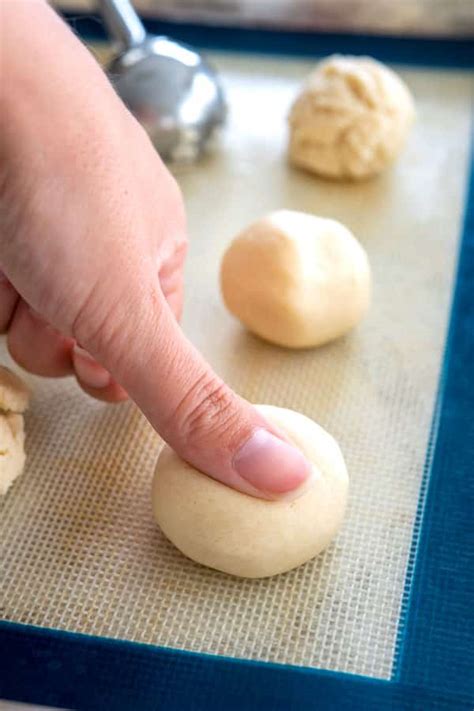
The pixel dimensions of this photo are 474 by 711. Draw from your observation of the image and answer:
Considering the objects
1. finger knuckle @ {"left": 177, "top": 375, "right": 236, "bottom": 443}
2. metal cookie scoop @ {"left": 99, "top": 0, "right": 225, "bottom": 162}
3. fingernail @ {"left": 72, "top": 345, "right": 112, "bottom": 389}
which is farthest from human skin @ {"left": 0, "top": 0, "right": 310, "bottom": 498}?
metal cookie scoop @ {"left": 99, "top": 0, "right": 225, "bottom": 162}

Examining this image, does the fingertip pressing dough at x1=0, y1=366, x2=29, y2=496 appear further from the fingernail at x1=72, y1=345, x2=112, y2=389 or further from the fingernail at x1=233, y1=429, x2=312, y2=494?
the fingernail at x1=233, y1=429, x2=312, y2=494

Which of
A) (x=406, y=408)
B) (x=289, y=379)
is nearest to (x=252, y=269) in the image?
(x=289, y=379)

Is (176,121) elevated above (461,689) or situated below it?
above

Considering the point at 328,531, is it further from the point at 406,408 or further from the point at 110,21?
the point at 110,21

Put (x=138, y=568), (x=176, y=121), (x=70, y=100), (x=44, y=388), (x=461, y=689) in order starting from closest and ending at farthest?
(x=70, y=100) → (x=461, y=689) → (x=138, y=568) → (x=44, y=388) → (x=176, y=121)

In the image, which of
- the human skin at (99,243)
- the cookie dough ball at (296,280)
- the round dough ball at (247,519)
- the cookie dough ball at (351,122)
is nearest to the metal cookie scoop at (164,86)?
the cookie dough ball at (351,122)

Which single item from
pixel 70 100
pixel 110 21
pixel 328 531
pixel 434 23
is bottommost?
pixel 434 23

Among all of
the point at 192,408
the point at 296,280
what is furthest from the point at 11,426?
the point at 296,280
